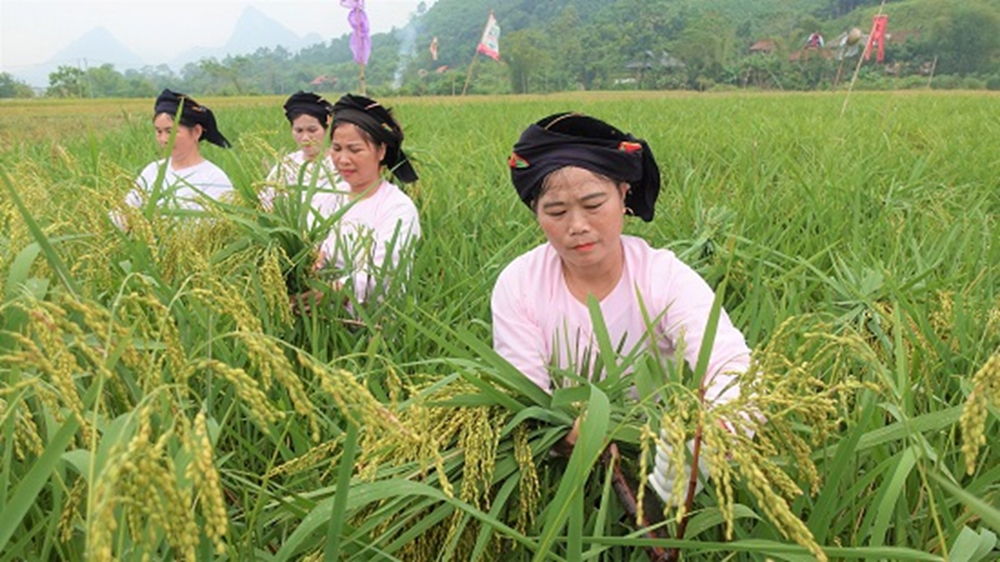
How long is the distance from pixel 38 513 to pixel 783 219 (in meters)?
2.37

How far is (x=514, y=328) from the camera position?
165 cm

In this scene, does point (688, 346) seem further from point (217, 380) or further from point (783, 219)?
point (783, 219)

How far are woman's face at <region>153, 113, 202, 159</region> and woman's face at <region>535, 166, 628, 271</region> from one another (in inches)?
105

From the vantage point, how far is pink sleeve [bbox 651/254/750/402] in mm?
1383

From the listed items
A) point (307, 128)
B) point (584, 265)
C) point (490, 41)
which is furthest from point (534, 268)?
point (490, 41)

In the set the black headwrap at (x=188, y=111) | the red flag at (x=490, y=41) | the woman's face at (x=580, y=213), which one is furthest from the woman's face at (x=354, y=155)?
the red flag at (x=490, y=41)

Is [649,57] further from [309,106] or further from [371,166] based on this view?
[371,166]

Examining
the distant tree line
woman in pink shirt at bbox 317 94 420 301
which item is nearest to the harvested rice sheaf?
woman in pink shirt at bbox 317 94 420 301

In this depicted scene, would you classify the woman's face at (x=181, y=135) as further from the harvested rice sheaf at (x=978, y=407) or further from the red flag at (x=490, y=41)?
the red flag at (x=490, y=41)

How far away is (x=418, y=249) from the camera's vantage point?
8.29 feet

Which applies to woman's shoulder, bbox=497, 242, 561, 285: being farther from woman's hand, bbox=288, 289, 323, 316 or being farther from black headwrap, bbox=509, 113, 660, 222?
woman's hand, bbox=288, 289, 323, 316

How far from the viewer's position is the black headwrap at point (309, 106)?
3.90m

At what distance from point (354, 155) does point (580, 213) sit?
143 centimetres

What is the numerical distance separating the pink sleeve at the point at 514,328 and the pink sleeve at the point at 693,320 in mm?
290
